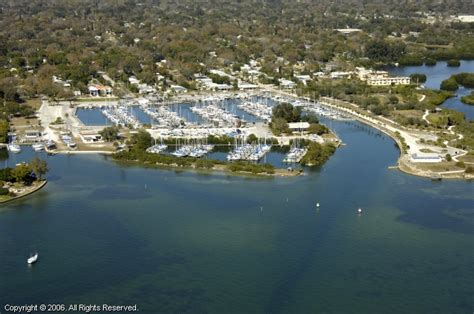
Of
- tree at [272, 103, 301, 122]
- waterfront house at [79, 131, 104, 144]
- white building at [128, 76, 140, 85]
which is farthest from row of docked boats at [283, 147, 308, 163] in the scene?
white building at [128, 76, 140, 85]

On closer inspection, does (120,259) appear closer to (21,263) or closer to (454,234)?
(21,263)

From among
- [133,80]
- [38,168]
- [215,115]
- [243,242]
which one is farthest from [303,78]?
[243,242]

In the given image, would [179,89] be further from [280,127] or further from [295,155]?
[295,155]

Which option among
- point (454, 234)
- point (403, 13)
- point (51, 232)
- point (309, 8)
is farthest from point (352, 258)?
point (309, 8)

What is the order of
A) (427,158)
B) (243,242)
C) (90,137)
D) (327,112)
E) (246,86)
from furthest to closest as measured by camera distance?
(246,86) < (327,112) < (90,137) < (427,158) < (243,242)

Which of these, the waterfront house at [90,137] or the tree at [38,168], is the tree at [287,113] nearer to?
the waterfront house at [90,137]

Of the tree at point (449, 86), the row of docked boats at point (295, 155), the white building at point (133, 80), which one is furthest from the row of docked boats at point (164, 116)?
the tree at point (449, 86)

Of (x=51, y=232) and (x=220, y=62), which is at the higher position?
(x=220, y=62)

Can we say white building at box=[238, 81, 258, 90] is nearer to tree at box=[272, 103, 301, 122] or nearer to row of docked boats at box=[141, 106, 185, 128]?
row of docked boats at box=[141, 106, 185, 128]
